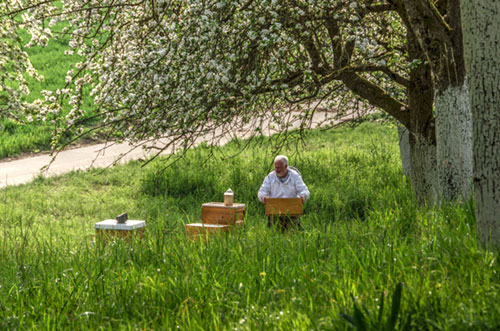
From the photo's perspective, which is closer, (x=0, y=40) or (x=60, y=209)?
(x=0, y=40)

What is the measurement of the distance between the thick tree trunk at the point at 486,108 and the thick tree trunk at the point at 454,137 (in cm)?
274

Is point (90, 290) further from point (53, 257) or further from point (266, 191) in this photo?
point (266, 191)

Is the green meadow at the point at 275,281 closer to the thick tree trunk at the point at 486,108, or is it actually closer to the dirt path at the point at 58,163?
the thick tree trunk at the point at 486,108

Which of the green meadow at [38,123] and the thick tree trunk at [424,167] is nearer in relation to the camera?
the thick tree trunk at [424,167]

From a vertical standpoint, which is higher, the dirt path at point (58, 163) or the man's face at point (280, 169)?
the dirt path at point (58, 163)

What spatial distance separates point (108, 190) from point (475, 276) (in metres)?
10.7

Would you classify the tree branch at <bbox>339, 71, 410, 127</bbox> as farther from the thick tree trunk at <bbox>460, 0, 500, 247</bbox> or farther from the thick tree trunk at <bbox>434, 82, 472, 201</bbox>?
the thick tree trunk at <bbox>460, 0, 500, 247</bbox>

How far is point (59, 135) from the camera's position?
799cm

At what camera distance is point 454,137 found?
747 centimetres

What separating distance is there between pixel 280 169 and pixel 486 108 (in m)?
4.38

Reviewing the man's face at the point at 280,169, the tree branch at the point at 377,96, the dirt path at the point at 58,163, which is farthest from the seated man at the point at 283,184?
the dirt path at the point at 58,163

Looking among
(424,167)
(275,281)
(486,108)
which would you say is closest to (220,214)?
(275,281)

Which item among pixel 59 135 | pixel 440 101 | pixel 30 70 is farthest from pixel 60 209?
pixel 440 101

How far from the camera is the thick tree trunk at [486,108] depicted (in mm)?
4594
